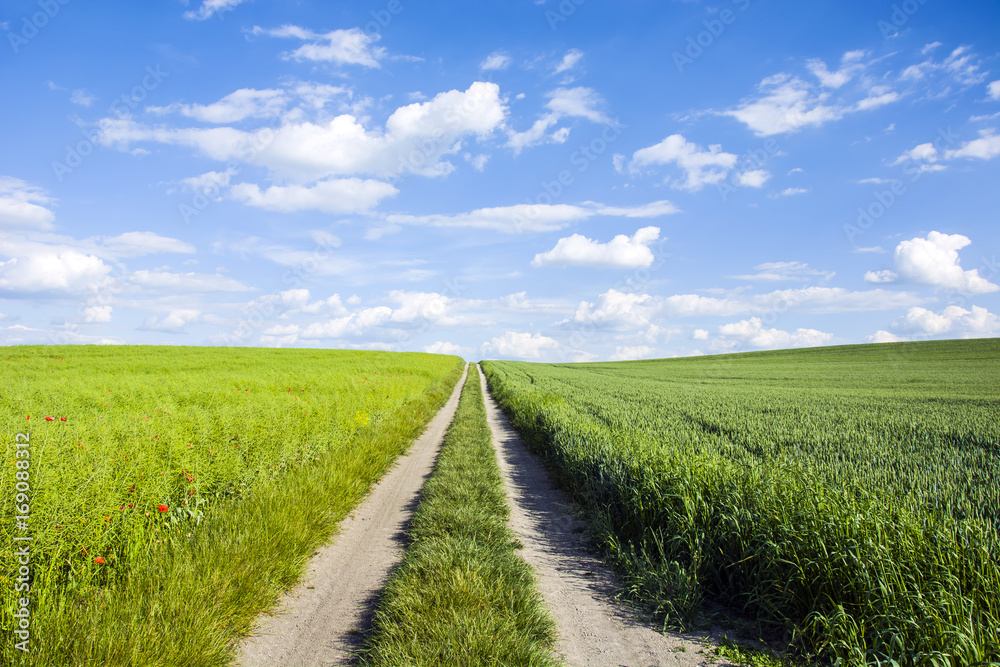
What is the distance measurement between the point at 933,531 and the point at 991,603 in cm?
69

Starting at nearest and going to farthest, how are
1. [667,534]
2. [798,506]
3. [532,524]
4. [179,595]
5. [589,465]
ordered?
[179,595], [798,506], [667,534], [532,524], [589,465]

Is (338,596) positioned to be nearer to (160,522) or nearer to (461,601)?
(461,601)

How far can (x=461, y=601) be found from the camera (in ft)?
13.2

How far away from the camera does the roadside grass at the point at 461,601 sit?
336 cm

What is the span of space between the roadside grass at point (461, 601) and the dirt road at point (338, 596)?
23 centimetres

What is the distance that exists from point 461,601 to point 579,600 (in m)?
1.24

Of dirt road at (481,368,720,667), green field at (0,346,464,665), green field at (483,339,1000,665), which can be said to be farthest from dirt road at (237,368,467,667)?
green field at (483,339,1000,665)

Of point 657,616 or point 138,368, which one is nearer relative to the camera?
point 657,616

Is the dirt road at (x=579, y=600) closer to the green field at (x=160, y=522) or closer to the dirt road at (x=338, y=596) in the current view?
the dirt road at (x=338, y=596)

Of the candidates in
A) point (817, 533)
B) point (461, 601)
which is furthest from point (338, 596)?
point (817, 533)

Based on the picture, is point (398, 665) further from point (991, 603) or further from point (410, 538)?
point (991, 603)

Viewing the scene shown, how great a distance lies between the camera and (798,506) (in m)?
4.61

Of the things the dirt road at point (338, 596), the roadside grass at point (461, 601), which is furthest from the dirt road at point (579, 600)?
the dirt road at point (338, 596)

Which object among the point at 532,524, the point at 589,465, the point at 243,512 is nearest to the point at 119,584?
the point at 243,512
